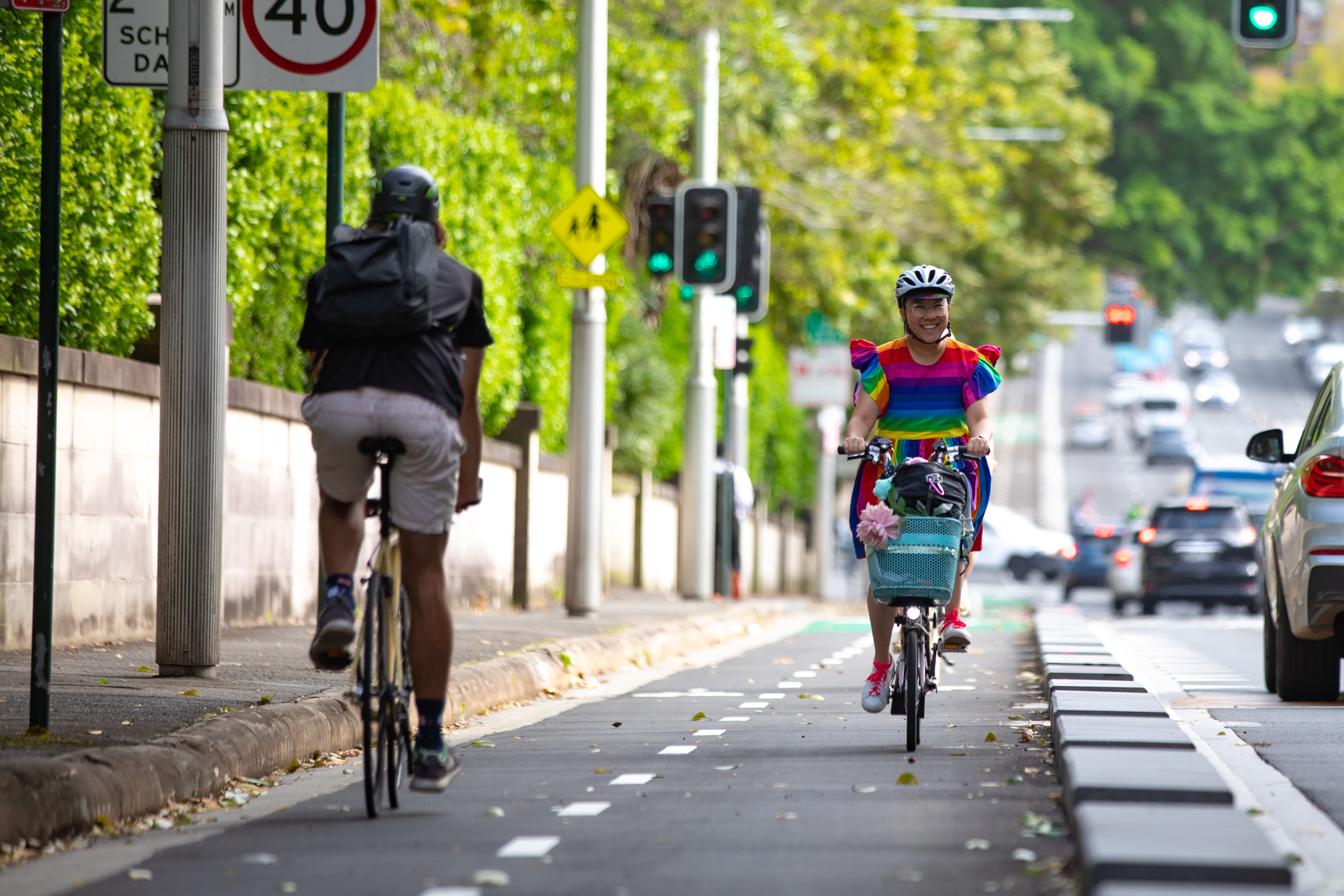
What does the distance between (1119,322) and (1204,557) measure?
12.7 meters

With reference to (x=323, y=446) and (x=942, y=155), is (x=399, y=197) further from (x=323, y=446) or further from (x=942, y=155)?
(x=942, y=155)

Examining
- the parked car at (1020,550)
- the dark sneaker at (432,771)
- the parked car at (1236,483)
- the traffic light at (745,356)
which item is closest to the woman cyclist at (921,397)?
the dark sneaker at (432,771)

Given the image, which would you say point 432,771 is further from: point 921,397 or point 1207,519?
point 1207,519

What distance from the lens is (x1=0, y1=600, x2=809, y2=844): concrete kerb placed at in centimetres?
618

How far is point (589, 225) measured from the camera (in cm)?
1698

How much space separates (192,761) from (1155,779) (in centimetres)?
308

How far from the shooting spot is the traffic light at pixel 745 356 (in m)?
27.2

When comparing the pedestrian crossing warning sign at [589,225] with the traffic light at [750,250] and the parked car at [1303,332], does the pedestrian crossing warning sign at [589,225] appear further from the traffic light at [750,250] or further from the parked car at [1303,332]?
the parked car at [1303,332]

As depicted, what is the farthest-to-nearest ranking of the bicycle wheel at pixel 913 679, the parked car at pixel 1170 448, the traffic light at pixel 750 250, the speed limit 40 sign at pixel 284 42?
the parked car at pixel 1170 448
the traffic light at pixel 750 250
the speed limit 40 sign at pixel 284 42
the bicycle wheel at pixel 913 679

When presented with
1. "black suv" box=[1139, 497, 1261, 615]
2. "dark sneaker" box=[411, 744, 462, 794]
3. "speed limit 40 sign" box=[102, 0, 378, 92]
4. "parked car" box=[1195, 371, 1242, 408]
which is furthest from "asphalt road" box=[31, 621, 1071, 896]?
"parked car" box=[1195, 371, 1242, 408]

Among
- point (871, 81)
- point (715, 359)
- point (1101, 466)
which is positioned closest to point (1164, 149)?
point (1101, 466)

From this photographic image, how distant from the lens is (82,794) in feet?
20.9

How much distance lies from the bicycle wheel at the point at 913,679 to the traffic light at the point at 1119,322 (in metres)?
31.9

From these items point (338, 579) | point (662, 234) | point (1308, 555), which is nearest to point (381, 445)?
point (338, 579)
